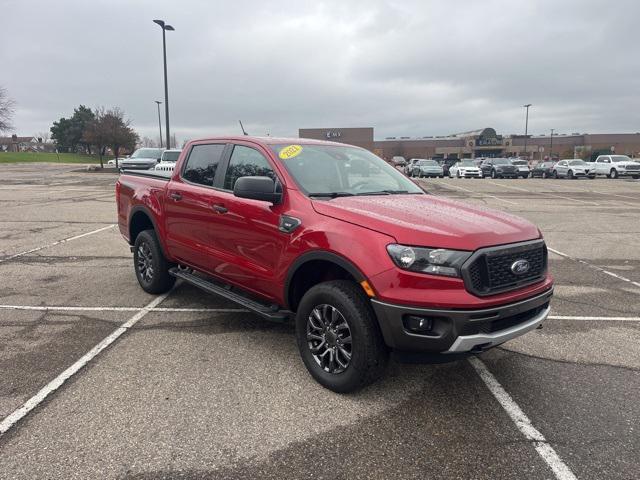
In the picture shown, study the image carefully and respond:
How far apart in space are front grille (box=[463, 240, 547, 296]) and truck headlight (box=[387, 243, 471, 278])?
2.4 inches

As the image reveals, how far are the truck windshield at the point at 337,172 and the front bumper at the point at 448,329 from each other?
1207 mm

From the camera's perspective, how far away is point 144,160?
25.8 metres

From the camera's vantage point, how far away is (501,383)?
3.64 m

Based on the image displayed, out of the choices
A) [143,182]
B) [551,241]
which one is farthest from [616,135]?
[143,182]

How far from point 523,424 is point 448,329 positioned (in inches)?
33.7

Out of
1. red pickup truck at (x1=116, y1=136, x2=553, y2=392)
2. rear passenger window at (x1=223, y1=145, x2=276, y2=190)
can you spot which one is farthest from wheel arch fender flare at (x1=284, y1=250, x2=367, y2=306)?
rear passenger window at (x1=223, y1=145, x2=276, y2=190)

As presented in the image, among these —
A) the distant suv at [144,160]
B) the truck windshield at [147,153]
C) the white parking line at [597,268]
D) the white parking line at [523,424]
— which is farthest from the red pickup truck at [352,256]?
the truck windshield at [147,153]

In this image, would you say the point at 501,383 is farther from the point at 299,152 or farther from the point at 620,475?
the point at 299,152

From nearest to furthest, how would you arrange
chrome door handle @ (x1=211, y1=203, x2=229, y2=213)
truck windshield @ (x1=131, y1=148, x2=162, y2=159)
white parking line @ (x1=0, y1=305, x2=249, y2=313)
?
chrome door handle @ (x1=211, y1=203, x2=229, y2=213) < white parking line @ (x1=0, y1=305, x2=249, y2=313) < truck windshield @ (x1=131, y1=148, x2=162, y2=159)

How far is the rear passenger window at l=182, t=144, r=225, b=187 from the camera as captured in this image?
4.75 metres

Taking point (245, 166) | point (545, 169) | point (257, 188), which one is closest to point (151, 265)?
point (245, 166)

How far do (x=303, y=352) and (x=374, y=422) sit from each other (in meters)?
0.81

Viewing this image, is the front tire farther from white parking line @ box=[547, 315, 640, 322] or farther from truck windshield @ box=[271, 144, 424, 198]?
white parking line @ box=[547, 315, 640, 322]

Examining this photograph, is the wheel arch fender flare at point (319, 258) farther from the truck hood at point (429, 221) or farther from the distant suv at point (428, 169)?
the distant suv at point (428, 169)
